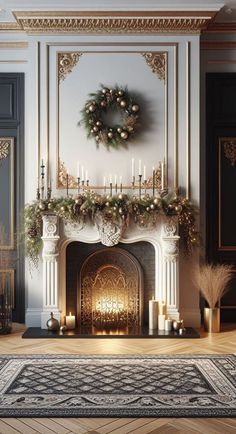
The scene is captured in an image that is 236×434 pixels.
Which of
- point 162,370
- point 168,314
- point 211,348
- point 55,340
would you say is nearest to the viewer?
point 162,370

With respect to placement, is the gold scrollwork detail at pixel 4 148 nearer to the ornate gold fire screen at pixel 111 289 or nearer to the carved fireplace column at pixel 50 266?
the carved fireplace column at pixel 50 266

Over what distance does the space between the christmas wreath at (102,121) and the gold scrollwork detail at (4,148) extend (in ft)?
3.05

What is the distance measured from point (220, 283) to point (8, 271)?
2.26 m

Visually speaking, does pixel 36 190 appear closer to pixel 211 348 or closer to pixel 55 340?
pixel 55 340

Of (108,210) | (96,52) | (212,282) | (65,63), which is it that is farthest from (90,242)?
(96,52)

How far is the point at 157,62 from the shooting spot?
5262 mm

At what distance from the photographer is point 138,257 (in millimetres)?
5297

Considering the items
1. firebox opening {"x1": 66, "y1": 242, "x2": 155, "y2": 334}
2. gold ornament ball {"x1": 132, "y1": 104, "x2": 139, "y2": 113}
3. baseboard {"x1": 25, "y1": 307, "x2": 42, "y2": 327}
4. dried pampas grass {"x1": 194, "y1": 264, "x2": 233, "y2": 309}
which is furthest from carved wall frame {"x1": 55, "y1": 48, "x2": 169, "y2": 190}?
baseboard {"x1": 25, "y1": 307, "x2": 42, "y2": 327}

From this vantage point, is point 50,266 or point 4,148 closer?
point 50,266

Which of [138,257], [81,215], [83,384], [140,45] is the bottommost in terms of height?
[83,384]

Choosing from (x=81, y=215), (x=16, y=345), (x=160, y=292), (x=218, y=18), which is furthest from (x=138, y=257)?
(x=218, y=18)

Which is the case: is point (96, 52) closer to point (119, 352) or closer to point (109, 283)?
point (109, 283)

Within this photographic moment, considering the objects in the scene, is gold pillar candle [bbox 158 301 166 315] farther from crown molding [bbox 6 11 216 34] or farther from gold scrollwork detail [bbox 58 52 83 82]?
crown molding [bbox 6 11 216 34]

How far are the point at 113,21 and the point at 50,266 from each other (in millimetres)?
2533
